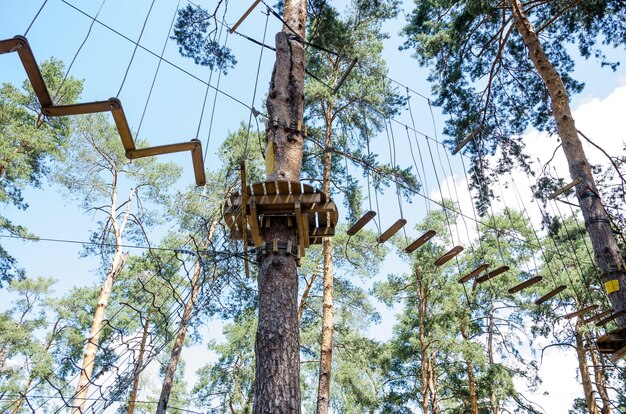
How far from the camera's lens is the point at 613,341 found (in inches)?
169

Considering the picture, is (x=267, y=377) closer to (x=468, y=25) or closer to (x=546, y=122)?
(x=468, y=25)

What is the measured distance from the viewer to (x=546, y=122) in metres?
7.62

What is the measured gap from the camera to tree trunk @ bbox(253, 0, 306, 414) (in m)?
2.44

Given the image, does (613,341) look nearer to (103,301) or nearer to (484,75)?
Result: (484,75)

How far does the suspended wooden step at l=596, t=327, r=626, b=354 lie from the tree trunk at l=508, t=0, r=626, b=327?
0.18 meters

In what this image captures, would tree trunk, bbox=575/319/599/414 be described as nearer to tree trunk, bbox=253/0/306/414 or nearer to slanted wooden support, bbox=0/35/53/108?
tree trunk, bbox=253/0/306/414

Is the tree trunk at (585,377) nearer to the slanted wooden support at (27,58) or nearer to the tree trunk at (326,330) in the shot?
the tree trunk at (326,330)

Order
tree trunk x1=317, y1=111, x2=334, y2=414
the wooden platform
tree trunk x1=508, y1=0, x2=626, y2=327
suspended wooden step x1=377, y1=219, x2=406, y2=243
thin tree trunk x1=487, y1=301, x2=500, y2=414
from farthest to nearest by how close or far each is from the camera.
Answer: thin tree trunk x1=487, y1=301, x2=500, y2=414
tree trunk x1=317, y1=111, x2=334, y2=414
tree trunk x1=508, y1=0, x2=626, y2=327
suspended wooden step x1=377, y1=219, x2=406, y2=243
the wooden platform

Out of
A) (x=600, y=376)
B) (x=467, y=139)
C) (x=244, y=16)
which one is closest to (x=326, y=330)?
(x=467, y=139)

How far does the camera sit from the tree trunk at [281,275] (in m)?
2.44

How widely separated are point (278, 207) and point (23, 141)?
8.97m

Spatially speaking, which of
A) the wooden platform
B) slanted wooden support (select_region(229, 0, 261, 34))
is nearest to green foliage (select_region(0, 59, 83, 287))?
slanted wooden support (select_region(229, 0, 261, 34))

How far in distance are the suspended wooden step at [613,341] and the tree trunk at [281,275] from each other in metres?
3.20

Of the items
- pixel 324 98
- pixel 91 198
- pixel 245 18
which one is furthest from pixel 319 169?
pixel 91 198
